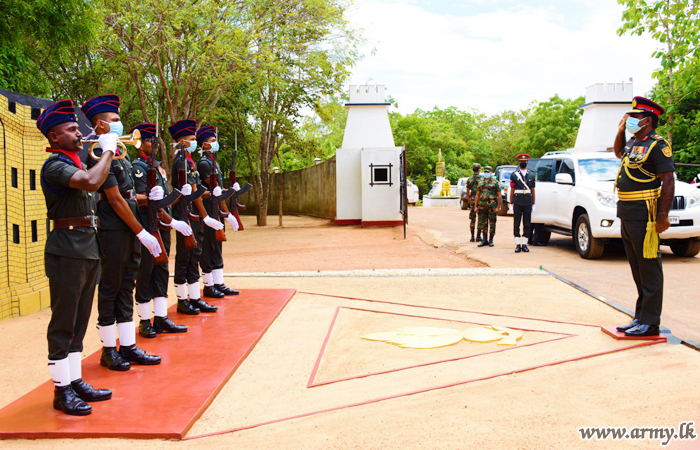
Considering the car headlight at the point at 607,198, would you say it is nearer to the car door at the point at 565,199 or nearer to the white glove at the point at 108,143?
the car door at the point at 565,199

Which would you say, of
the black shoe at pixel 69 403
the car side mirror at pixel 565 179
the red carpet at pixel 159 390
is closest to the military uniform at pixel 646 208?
the red carpet at pixel 159 390

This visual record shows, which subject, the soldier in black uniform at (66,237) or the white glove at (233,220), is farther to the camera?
the white glove at (233,220)

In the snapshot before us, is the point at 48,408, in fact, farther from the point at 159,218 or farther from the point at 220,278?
the point at 220,278

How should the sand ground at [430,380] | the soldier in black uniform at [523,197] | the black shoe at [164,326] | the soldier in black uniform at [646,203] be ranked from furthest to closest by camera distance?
the soldier in black uniform at [523,197]
the black shoe at [164,326]
the soldier in black uniform at [646,203]
the sand ground at [430,380]

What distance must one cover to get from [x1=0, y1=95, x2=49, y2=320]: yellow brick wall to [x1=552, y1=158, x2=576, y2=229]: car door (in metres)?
8.98

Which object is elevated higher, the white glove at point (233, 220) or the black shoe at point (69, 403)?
the white glove at point (233, 220)

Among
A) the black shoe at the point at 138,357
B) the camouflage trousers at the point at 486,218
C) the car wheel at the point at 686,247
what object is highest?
the camouflage trousers at the point at 486,218

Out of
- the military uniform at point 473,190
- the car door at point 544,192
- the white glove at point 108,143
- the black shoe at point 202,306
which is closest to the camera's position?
the white glove at point 108,143

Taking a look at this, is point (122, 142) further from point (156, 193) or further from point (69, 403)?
point (69, 403)

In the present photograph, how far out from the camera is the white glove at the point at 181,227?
530cm

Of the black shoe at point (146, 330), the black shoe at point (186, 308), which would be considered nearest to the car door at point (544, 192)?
the black shoe at point (186, 308)

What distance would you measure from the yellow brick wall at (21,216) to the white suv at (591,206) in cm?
846

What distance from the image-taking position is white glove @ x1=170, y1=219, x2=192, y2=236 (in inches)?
209

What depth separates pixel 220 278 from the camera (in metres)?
7.34
